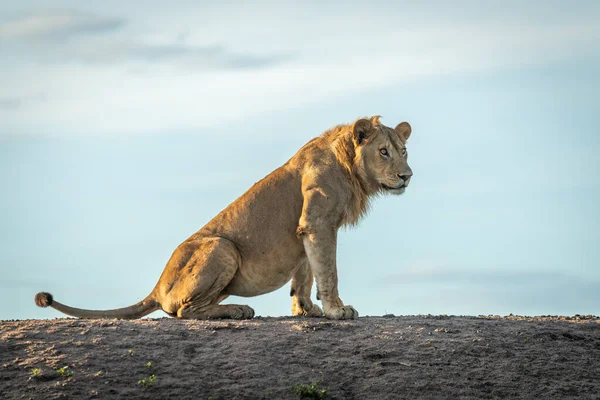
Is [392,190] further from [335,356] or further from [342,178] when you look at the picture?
[335,356]

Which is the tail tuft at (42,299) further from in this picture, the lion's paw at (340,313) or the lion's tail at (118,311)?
the lion's paw at (340,313)

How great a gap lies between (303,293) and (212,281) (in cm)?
162

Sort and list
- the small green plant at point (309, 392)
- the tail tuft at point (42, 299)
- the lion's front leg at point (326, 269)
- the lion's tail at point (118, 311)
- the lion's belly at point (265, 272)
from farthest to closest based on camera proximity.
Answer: the lion's tail at point (118, 311)
the lion's belly at point (265, 272)
the tail tuft at point (42, 299)
the lion's front leg at point (326, 269)
the small green plant at point (309, 392)

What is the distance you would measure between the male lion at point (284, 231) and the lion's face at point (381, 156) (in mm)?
15

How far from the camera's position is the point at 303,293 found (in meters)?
14.6

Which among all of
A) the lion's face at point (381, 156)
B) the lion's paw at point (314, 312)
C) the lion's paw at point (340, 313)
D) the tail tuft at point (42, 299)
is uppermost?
the lion's face at point (381, 156)

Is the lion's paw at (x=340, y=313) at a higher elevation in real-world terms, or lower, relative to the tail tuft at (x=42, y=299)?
lower

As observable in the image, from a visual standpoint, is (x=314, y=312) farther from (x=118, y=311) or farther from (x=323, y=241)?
(x=118, y=311)

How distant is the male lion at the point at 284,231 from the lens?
13.7 m

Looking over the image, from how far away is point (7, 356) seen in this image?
1207cm

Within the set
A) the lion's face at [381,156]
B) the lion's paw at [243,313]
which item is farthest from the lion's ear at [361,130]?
the lion's paw at [243,313]

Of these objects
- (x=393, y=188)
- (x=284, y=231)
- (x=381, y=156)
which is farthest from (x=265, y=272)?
(x=381, y=156)

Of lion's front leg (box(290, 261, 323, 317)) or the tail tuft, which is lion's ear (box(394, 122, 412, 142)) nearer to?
lion's front leg (box(290, 261, 323, 317))

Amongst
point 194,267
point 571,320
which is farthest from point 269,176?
point 571,320
